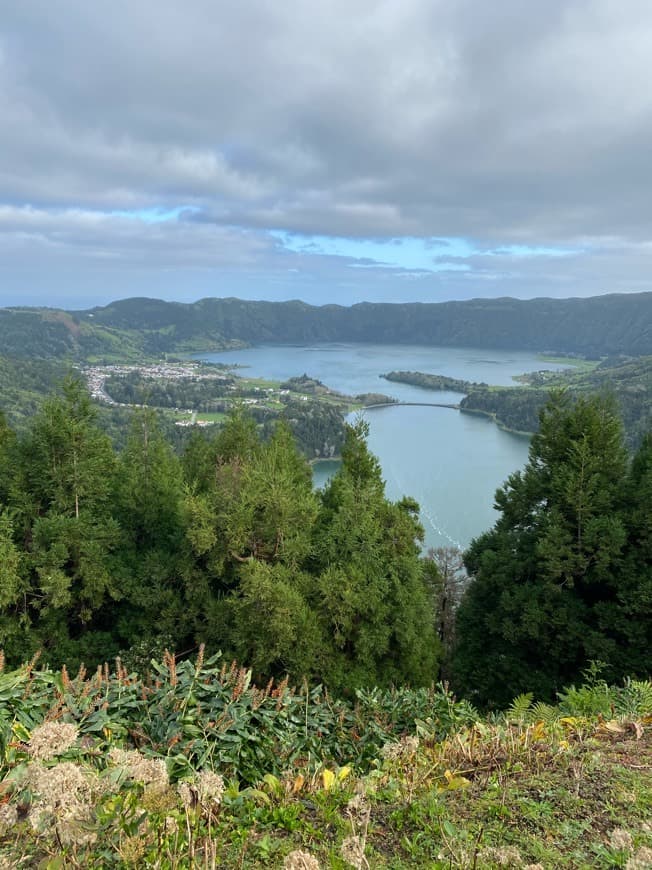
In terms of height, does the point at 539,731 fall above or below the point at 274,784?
below

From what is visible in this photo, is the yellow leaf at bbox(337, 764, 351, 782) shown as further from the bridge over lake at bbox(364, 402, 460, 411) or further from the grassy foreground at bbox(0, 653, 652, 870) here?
the bridge over lake at bbox(364, 402, 460, 411)

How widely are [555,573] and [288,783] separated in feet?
30.0

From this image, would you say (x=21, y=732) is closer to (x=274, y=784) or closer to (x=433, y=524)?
(x=274, y=784)

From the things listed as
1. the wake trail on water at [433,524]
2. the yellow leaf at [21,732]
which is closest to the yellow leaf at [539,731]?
the yellow leaf at [21,732]

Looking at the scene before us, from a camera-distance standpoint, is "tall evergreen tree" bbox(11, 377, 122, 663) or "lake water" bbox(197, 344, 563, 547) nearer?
"tall evergreen tree" bbox(11, 377, 122, 663)

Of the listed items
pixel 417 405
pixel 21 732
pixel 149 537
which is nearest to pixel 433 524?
pixel 149 537

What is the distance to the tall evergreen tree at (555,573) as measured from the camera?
Result: 32.8 feet

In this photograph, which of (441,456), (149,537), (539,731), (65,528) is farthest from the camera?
(441,456)

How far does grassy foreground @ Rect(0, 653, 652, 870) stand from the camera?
6.95ft

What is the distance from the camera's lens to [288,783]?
284cm

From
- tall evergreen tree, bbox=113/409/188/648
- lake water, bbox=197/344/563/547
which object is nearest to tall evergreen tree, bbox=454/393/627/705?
tall evergreen tree, bbox=113/409/188/648

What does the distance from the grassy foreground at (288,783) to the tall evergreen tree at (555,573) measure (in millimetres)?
6534

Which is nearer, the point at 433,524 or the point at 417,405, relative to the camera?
the point at 433,524

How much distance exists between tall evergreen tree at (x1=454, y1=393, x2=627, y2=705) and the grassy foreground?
653cm
